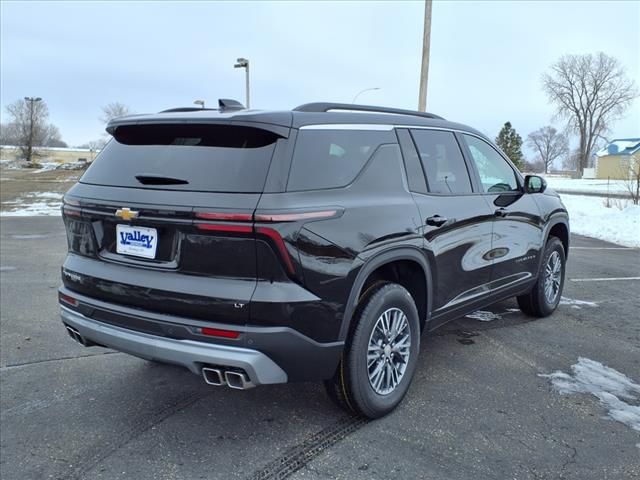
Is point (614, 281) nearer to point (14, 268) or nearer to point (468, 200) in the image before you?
point (468, 200)

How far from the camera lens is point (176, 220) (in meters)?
2.80

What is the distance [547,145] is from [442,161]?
10833cm

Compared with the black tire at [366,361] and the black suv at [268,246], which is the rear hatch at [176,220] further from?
the black tire at [366,361]

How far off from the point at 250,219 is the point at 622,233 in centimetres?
1240

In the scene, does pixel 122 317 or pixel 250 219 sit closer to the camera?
pixel 250 219

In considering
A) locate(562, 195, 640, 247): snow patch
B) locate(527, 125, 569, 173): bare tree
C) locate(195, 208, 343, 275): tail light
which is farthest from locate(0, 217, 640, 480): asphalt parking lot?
locate(527, 125, 569, 173): bare tree

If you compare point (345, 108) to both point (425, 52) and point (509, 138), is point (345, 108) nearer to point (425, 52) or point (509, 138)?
point (425, 52)

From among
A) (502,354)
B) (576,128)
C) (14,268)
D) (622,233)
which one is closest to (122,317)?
(502,354)

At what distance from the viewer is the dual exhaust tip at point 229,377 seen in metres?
2.73

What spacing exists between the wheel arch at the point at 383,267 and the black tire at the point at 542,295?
2.09m

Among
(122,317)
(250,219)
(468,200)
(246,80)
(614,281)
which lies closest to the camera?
(250,219)

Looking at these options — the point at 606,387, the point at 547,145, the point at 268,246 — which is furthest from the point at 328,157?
the point at 547,145

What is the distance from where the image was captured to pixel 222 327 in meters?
2.75

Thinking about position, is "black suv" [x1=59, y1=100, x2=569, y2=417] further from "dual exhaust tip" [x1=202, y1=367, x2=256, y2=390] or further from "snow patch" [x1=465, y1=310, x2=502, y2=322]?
"snow patch" [x1=465, y1=310, x2=502, y2=322]
